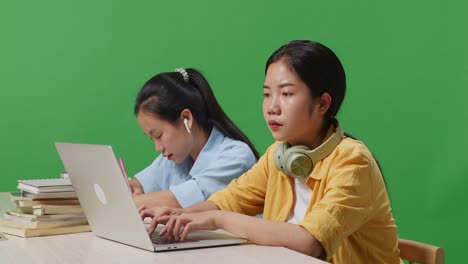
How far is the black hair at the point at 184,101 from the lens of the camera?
2.27 m

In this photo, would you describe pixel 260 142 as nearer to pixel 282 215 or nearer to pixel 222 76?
pixel 222 76

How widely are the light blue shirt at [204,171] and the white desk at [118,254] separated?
62 centimetres

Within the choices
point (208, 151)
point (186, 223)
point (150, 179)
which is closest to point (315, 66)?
point (186, 223)

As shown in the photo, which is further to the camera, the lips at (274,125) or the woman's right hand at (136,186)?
the woman's right hand at (136,186)

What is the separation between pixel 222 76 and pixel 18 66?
0.83 meters

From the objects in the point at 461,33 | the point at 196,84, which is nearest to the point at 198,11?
the point at 196,84

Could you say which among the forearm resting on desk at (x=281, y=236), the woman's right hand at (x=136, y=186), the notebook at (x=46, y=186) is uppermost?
the notebook at (x=46, y=186)

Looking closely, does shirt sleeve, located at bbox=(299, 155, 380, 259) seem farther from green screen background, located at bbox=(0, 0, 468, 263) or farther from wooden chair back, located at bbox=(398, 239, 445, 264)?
green screen background, located at bbox=(0, 0, 468, 263)

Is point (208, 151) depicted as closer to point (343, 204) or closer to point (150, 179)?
point (150, 179)

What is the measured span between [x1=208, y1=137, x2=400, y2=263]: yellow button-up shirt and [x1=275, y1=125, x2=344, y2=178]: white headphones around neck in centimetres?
1

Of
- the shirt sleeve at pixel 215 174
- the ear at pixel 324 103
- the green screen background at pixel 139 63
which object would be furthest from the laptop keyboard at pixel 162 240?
the green screen background at pixel 139 63

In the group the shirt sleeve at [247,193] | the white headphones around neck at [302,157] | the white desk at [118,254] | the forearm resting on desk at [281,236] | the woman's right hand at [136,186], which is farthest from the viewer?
the woman's right hand at [136,186]

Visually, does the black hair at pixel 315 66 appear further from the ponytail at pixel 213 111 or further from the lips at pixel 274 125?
the ponytail at pixel 213 111

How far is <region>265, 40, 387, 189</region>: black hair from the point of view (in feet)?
5.51
